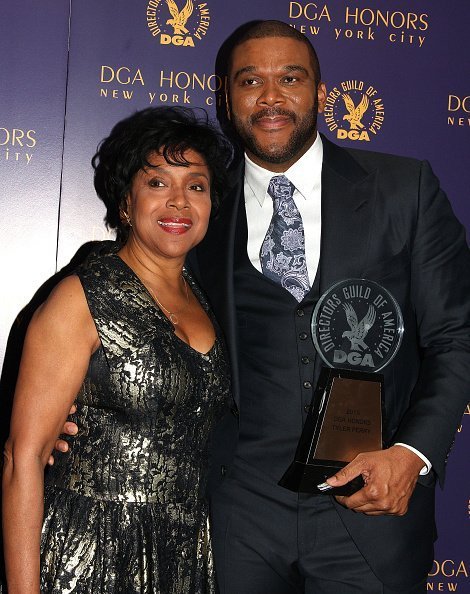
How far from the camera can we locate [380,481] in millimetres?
1944

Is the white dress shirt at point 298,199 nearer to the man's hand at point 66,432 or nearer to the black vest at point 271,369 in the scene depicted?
the black vest at point 271,369

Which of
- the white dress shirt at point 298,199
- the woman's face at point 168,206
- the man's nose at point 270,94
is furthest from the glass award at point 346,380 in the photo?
the man's nose at point 270,94

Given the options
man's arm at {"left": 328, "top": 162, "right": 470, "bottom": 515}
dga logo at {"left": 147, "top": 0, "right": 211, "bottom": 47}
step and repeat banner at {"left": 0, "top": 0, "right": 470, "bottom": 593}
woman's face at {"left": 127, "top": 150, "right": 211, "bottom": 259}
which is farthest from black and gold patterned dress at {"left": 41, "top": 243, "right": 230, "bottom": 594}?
dga logo at {"left": 147, "top": 0, "right": 211, "bottom": 47}

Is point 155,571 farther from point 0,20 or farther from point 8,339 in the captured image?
point 0,20

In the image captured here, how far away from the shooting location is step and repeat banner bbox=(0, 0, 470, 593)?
305 cm

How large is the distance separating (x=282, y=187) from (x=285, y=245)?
0.60 feet

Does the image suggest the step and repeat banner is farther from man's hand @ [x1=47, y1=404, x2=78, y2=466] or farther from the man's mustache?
man's hand @ [x1=47, y1=404, x2=78, y2=466]

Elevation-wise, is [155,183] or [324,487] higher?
[155,183]

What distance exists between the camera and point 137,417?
6.48ft

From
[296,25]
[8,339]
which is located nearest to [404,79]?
[296,25]

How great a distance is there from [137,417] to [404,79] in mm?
1889

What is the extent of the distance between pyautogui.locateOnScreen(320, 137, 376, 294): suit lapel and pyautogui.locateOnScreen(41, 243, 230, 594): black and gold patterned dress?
454 mm

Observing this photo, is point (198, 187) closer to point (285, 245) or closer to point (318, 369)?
point (285, 245)

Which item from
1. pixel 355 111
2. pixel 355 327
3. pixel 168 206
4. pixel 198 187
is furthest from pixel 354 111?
pixel 355 327
